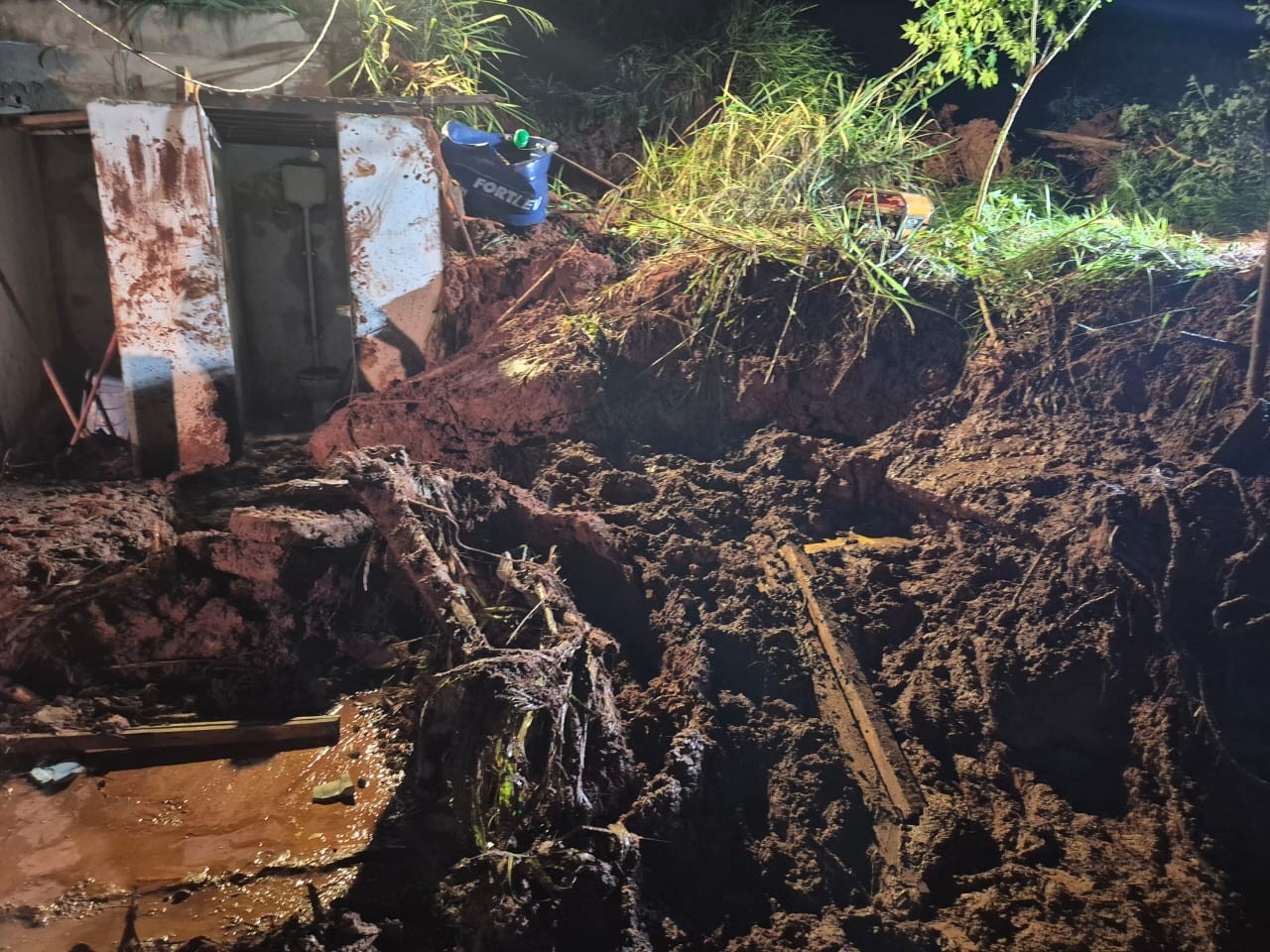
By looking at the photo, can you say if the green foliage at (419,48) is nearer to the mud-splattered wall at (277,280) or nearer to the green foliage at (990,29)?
the mud-splattered wall at (277,280)

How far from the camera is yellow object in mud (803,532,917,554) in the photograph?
2743mm

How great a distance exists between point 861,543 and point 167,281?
11.5 feet

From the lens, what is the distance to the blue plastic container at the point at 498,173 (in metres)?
4.08

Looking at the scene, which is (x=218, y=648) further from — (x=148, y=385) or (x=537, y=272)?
(x=537, y=272)

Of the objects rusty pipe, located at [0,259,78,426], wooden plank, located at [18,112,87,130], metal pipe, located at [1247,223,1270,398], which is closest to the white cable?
wooden plank, located at [18,112,87,130]

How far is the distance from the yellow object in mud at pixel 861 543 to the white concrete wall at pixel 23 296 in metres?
3.98

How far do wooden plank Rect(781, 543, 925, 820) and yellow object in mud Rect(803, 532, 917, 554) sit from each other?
0.16 metres

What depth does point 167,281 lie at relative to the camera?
3.52 metres

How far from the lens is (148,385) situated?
3576 millimetres

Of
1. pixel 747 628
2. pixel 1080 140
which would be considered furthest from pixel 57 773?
pixel 1080 140

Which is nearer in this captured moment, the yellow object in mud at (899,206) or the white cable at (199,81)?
the white cable at (199,81)

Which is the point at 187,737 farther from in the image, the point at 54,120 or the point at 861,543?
the point at 54,120

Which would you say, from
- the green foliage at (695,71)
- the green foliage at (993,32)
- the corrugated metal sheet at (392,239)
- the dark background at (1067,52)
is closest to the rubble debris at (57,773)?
the corrugated metal sheet at (392,239)

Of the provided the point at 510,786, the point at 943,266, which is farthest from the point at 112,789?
the point at 943,266
